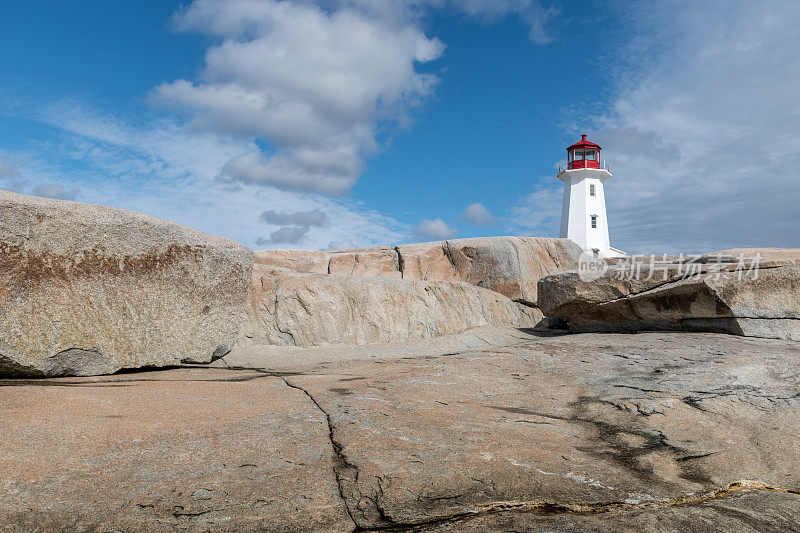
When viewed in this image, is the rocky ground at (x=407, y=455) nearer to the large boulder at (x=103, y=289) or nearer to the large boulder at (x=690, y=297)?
the large boulder at (x=103, y=289)

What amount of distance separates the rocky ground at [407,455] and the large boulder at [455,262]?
7.31 m

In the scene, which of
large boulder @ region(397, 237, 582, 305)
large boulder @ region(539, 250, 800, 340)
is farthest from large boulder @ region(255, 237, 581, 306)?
large boulder @ region(539, 250, 800, 340)

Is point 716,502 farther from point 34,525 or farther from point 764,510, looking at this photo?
point 34,525

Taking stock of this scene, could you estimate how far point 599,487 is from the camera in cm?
196

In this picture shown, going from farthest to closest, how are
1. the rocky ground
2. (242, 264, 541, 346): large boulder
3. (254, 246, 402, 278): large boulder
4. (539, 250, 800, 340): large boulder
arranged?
1. (254, 246, 402, 278): large boulder
2. (242, 264, 541, 346): large boulder
3. (539, 250, 800, 340): large boulder
4. the rocky ground

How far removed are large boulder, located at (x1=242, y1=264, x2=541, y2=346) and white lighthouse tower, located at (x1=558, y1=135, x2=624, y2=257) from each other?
1623cm

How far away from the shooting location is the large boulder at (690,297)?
19.9 feet

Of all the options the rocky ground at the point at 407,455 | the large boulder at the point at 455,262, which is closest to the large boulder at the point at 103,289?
the rocky ground at the point at 407,455

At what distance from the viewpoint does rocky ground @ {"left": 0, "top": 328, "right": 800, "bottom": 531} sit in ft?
5.56

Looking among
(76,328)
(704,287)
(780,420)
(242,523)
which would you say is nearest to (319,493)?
(242,523)

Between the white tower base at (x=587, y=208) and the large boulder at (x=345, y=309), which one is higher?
the white tower base at (x=587, y=208)

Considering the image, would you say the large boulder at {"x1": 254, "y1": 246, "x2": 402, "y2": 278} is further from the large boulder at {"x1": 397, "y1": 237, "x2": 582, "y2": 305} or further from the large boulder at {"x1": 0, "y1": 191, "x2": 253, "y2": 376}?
the large boulder at {"x1": 0, "y1": 191, "x2": 253, "y2": 376}

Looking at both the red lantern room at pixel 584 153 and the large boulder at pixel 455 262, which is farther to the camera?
the red lantern room at pixel 584 153

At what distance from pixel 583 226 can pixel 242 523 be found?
2423 cm
